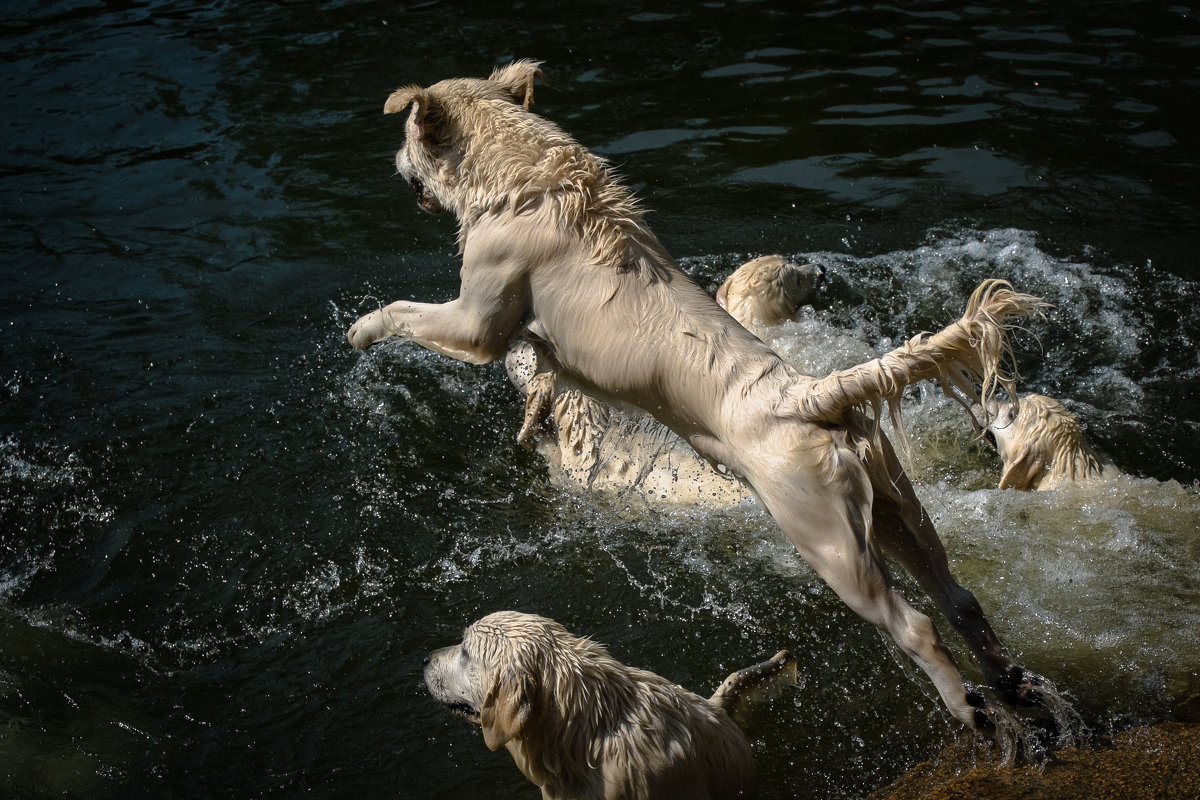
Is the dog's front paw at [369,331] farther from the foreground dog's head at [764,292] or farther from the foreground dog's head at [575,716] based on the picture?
the foreground dog's head at [764,292]

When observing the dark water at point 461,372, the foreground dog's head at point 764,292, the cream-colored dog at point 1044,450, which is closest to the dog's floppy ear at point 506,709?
the dark water at point 461,372

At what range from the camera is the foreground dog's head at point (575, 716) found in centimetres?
376

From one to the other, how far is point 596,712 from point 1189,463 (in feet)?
14.9

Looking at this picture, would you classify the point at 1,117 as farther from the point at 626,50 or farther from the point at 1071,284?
the point at 1071,284

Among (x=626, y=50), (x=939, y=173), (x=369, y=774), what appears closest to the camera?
(x=369, y=774)

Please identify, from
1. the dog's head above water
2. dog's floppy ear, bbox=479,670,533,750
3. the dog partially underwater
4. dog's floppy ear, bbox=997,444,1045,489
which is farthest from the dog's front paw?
dog's floppy ear, bbox=997,444,1045,489

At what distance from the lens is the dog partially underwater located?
4.05 meters

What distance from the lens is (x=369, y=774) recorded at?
4.64 metres

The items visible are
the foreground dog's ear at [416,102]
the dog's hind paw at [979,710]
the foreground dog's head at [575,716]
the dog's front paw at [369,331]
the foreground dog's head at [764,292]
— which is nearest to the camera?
the foreground dog's head at [575,716]

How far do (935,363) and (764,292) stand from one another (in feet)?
10.6

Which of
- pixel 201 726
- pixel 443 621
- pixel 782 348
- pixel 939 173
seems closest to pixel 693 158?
pixel 939 173

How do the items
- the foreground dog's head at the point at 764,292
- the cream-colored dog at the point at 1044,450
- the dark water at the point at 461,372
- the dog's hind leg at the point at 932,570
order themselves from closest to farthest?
the dog's hind leg at the point at 932,570 < the dark water at the point at 461,372 < the cream-colored dog at the point at 1044,450 < the foreground dog's head at the point at 764,292

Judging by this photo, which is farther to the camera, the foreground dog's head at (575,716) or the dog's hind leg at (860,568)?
the dog's hind leg at (860,568)

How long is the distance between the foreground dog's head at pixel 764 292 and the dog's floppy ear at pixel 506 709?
157 inches
